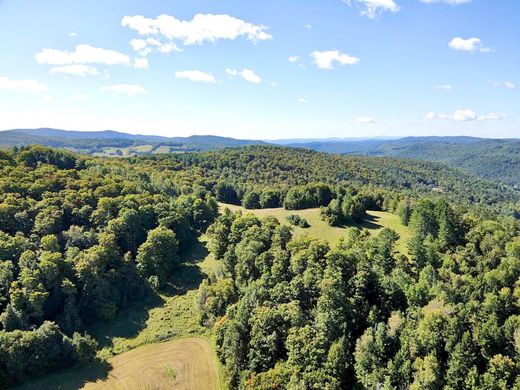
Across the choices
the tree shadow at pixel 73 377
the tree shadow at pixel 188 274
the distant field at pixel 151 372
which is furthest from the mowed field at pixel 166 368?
the tree shadow at pixel 188 274

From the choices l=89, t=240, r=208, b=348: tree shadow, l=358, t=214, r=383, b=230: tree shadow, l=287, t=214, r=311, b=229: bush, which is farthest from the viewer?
l=287, t=214, r=311, b=229: bush

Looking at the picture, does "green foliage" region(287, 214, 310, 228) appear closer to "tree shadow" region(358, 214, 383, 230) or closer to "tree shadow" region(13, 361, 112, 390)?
"tree shadow" region(358, 214, 383, 230)

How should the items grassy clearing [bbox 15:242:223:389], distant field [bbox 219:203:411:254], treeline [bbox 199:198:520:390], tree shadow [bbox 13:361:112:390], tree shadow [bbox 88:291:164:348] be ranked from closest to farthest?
treeline [bbox 199:198:520:390] < tree shadow [bbox 13:361:112:390] < grassy clearing [bbox 15:242:223:389] < tree shadow [bbox 88:291:164:348] < distant field [bbox 219:203:411:254]

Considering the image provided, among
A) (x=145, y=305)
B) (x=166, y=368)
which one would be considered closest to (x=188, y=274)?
(x=145, y=305)

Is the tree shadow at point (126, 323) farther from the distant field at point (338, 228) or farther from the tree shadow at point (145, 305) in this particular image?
the distant field at point (338, 228)

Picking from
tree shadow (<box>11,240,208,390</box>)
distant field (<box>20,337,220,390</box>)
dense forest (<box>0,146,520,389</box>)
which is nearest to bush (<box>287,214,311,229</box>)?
dense forest (<box>0,146,520,389</box>)

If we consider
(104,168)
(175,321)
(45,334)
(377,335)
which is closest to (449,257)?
(377,335)

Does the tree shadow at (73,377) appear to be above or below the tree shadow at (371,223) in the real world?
below
